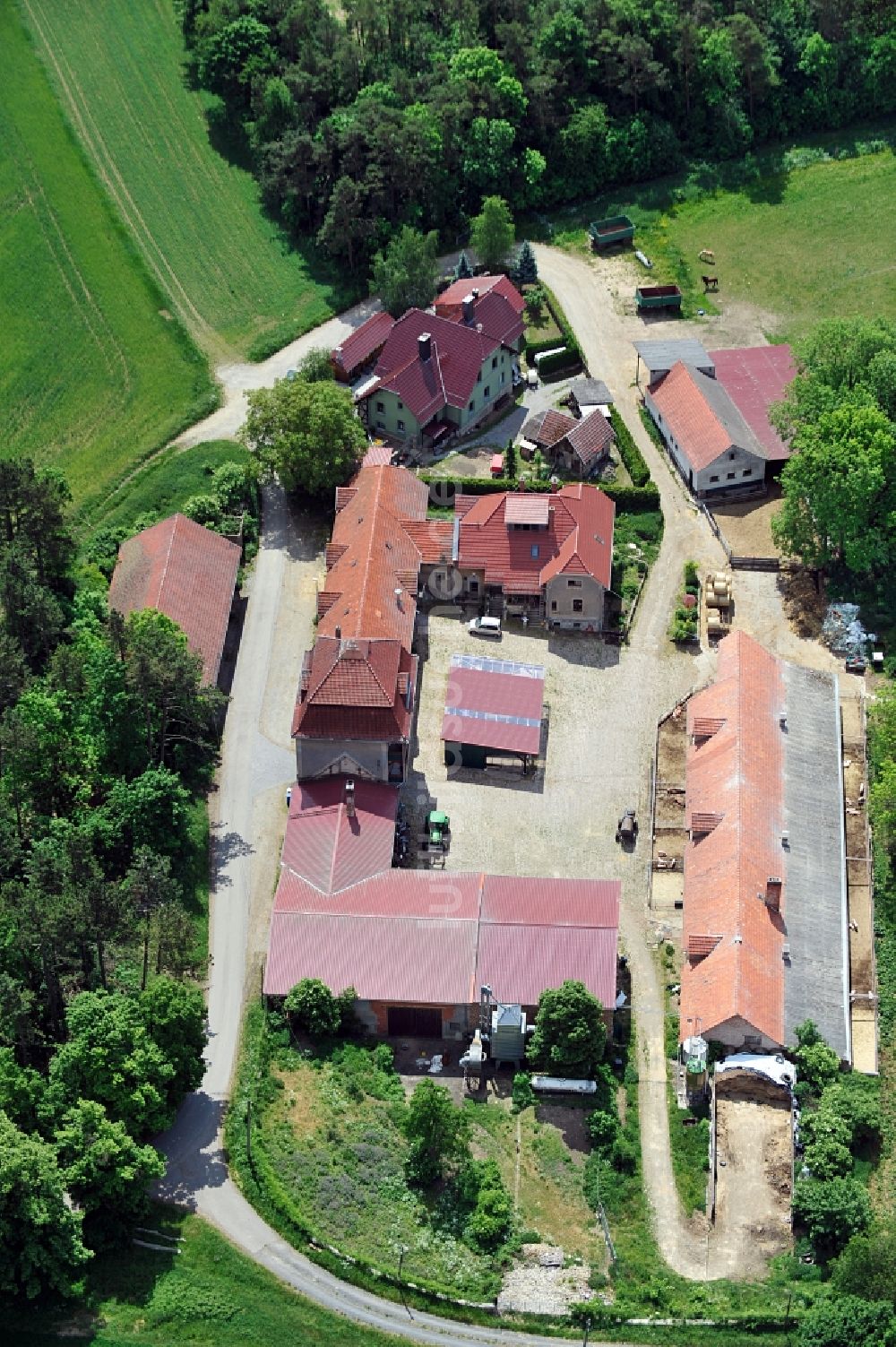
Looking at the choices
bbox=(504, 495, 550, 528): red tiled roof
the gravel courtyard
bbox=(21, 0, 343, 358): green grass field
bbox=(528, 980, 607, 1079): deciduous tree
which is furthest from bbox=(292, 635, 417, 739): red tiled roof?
bbox=(21, 0, 343, 358): green grass field

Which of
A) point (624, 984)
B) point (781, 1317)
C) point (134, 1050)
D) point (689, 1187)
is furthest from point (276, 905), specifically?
point (781, 1317)

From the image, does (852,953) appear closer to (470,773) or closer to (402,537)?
(470,773)

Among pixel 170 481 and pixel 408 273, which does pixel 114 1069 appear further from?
pixel 408 273

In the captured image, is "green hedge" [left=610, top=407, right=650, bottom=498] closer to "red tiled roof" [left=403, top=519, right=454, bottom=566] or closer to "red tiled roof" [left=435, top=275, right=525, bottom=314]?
"red tiled roof" [left=435, top=275, right=525, bottom=314]

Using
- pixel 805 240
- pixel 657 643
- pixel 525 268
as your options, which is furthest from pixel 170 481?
pixel 805 240

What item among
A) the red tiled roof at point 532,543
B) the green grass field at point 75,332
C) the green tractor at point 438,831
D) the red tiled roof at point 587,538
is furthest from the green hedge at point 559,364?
the green tractor at point 438,831

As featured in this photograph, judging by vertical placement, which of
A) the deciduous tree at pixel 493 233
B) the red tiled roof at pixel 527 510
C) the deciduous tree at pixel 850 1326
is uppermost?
the deciduous tree at pixel 493 233

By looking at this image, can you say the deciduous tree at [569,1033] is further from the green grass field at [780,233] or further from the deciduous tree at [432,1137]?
the green grass field at [780,233]
